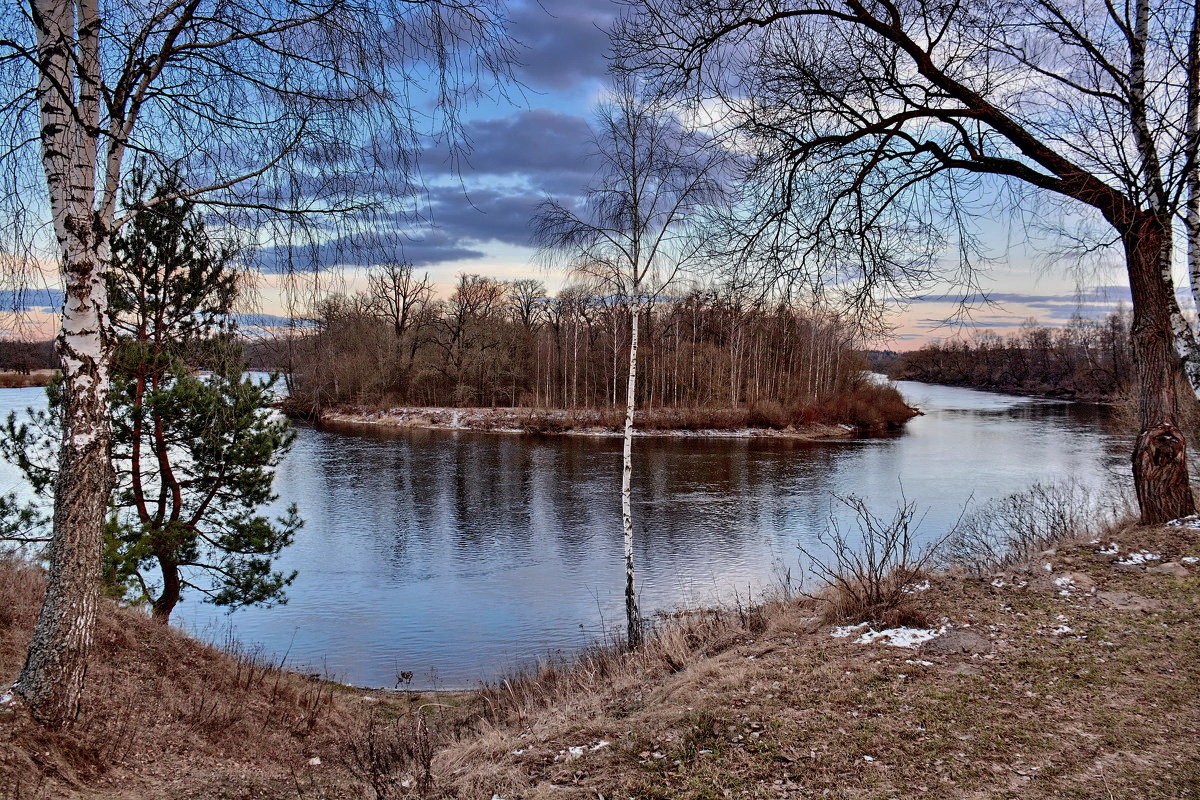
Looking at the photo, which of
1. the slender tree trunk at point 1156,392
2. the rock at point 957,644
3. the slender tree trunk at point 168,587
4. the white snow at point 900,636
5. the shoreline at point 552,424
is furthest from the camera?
the shoreline at point 552,424

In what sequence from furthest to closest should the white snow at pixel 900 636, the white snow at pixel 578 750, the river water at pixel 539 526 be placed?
1. the river water at pixel 539 526
2. the white snow at pixel 900 636
3. the white snow at pixel 578 750

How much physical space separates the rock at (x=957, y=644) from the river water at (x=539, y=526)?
19.5 ft

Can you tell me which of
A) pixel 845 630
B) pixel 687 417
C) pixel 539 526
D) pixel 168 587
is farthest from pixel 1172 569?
pixel 687 417

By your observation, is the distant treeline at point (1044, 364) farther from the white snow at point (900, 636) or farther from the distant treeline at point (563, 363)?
the white snow at point (900, 636)

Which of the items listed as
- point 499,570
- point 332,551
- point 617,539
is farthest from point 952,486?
point 332,551

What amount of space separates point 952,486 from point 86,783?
2625 cm

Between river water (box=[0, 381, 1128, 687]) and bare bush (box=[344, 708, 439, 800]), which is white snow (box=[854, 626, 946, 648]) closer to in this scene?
bare bush (box=[344, 708, 439, 800])

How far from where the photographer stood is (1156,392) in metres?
7.77

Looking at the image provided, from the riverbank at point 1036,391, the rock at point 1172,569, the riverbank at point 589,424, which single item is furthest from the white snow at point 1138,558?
the riverbank at point 1036,391

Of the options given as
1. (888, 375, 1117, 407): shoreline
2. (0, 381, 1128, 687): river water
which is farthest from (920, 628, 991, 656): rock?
(888, 375, 1117, 407): shoreline

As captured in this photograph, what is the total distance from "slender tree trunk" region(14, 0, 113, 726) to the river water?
7.54 meters

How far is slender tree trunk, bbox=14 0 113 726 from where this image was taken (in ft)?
13.2

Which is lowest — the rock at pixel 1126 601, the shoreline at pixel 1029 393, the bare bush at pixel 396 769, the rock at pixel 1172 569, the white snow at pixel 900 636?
the bare bush at pixel 396 769

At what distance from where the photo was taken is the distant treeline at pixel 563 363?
48.5 metres
